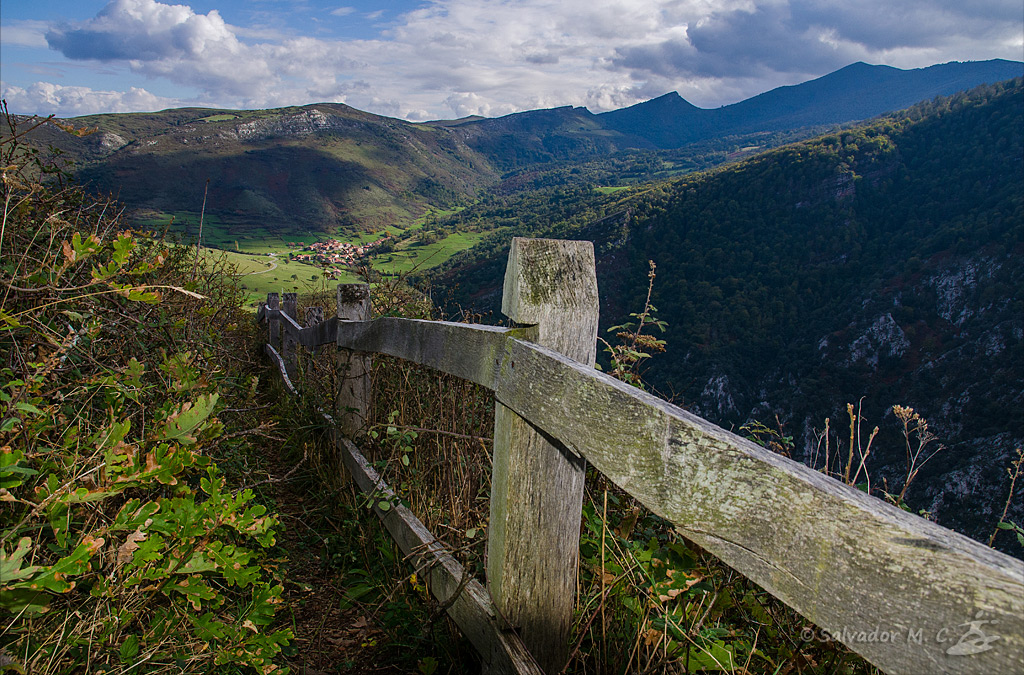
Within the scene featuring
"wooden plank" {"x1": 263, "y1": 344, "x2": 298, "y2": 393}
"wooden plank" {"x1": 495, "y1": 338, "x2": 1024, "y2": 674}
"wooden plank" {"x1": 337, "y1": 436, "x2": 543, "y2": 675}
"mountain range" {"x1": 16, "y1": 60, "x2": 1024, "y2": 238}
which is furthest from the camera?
"mountain range" {"x1": 16, "y1": 60, "x2": 1024, "y2": 238}

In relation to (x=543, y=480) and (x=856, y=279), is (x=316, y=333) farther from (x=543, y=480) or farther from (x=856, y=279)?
(x=856, y=279)

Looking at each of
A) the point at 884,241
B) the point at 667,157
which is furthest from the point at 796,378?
the point at 667,157

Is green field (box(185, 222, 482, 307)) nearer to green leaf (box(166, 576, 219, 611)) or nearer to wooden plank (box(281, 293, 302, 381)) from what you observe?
wooden plank (box(281, 293, 302, 381))

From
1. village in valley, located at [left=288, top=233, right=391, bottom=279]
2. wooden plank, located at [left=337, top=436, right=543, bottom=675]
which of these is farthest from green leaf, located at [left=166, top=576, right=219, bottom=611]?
village in valley, located at [left=288, top=233, right=391, bottom=279]

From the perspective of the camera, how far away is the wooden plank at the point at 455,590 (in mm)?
1458

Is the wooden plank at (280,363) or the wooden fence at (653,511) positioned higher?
the wooden fence at (653,511)

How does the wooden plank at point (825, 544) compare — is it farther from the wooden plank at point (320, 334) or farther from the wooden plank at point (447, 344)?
the wooden plank at point (320, 334)

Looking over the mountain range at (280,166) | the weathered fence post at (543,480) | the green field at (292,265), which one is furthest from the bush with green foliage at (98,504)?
the mountain range at (280,166)

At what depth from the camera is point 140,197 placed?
10656cm

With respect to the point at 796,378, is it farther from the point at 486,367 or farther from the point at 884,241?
the point at 486,367

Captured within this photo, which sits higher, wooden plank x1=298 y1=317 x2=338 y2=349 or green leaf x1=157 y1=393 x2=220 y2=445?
green leaf x1=157 y1=393 x2=220 y2=445

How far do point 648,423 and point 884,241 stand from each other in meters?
85.1

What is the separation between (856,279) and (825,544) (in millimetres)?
75941

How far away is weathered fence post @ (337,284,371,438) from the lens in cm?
312
